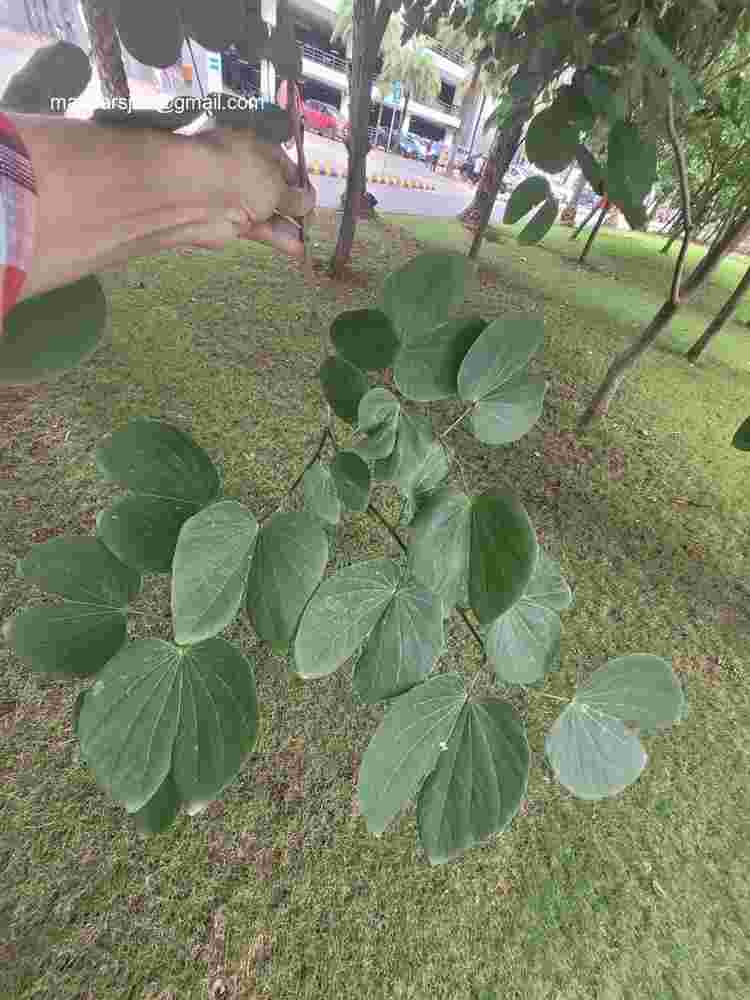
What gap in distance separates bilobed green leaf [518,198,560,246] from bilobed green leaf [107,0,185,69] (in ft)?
1.60

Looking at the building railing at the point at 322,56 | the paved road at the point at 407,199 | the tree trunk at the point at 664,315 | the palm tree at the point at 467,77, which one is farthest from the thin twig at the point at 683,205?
the paved road at the point at 407,199

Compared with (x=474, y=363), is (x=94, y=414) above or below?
below

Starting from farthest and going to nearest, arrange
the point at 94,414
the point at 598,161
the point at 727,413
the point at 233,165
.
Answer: the point at 727,413
the point at 94,414
the point at 598,161
the point at 233,165

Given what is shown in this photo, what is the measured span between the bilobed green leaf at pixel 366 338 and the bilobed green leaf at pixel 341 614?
0.42 feet

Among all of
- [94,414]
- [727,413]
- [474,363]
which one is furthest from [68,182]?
[727,413]

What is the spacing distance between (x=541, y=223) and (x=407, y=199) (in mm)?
6284

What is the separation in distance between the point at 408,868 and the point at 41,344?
0.95m

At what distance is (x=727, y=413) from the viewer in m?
2.62

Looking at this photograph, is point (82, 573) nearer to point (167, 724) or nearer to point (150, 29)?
point (167, 724)

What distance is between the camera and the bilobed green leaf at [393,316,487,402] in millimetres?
313

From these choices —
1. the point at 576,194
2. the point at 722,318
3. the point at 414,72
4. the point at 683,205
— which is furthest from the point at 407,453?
the point at 722,318

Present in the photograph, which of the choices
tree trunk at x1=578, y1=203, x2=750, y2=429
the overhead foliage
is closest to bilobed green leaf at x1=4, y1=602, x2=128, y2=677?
the overhead foliage

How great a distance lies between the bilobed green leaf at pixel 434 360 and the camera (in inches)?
12.3

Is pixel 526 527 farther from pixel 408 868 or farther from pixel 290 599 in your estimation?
pixel 408 868
